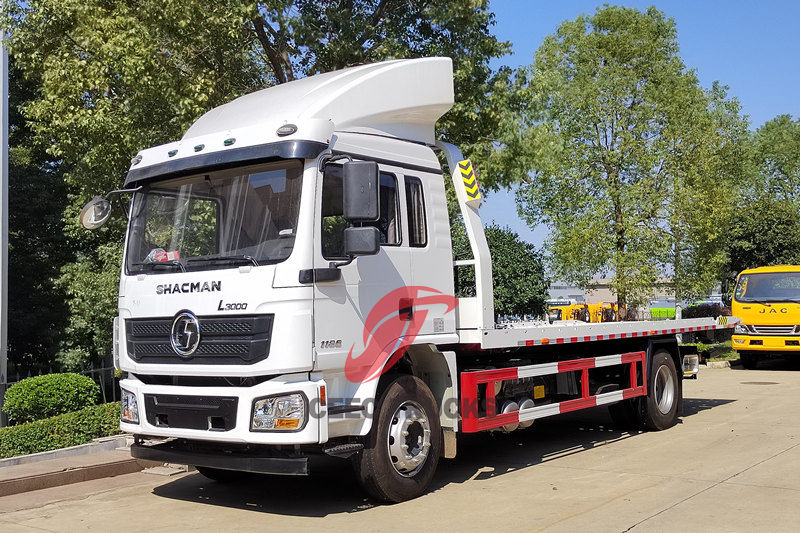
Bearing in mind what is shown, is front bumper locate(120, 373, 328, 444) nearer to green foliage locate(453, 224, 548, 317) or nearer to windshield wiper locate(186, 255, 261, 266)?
windshield wiper locate(186, 255, 261, 266)

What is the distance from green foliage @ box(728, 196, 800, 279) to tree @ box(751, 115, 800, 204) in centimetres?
1566

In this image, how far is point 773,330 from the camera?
61.5ft

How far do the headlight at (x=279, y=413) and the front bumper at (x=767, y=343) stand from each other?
15376mm

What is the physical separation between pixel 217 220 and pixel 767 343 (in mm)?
15725

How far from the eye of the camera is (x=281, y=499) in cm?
715

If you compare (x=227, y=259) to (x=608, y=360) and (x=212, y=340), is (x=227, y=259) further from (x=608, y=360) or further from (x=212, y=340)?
(x=608, y=360)

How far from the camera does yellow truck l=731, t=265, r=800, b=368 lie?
1853 centimetres

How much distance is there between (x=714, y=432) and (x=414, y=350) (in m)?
4.81

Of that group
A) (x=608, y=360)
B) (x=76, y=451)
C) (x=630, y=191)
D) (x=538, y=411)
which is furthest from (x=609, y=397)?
(x=630, y=191)

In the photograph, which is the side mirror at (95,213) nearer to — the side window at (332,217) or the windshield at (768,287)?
the side window at (332,217)

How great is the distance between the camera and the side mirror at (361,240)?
6.09 metres

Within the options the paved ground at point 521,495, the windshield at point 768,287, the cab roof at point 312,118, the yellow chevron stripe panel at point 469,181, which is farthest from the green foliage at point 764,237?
the cab roof at point 312,118

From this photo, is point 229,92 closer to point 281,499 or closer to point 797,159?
point 281,499

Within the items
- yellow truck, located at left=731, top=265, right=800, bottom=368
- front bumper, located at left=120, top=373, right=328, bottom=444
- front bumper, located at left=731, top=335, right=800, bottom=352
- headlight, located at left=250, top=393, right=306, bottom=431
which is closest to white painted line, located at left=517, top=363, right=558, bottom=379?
front bumper, located at left=120, top=373, right=328, bottom=444
